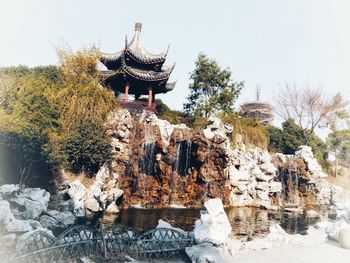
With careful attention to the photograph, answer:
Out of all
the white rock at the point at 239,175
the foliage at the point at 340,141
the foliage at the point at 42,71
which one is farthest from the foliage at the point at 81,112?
the foliage at the point at 340,141

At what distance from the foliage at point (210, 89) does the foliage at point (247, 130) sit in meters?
1.78

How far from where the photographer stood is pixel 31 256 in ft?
19.4

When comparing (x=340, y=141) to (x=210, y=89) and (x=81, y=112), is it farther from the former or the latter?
(x=81, y=112)

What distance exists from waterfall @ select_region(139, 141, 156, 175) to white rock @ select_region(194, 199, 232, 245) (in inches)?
472

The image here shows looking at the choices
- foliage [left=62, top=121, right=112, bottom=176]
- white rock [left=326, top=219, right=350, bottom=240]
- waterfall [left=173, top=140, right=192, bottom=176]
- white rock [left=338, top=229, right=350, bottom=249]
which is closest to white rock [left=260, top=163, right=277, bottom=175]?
waterfall [left=173, top=140, right=192, bottom=176]

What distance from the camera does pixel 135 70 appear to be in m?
25.6

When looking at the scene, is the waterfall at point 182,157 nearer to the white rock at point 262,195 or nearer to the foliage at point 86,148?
the foliage at point 86,148

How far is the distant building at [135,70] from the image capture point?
24.8m

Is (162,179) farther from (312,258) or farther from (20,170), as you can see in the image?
(312,258)

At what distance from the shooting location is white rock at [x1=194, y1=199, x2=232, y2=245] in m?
7.88

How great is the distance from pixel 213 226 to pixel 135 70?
64.3 ft

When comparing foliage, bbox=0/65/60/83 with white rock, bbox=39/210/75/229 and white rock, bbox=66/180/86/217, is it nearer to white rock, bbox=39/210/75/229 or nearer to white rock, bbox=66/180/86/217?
white rock, bbox=66/180/86/217

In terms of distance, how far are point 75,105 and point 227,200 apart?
39.0 ft

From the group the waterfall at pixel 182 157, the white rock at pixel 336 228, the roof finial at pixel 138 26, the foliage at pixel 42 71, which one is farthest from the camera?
the roof finial at pixel 138 26
